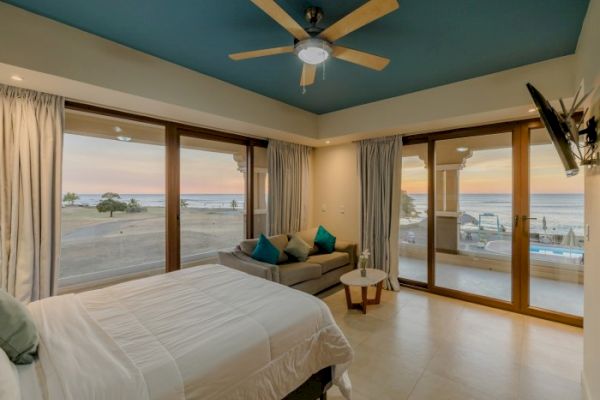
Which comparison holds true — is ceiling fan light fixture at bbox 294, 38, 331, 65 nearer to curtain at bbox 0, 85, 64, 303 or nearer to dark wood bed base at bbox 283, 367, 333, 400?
dark wood bed base at bbox 283, 367, 333, 400

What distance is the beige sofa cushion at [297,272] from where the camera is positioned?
134 inches

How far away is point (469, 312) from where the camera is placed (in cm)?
331

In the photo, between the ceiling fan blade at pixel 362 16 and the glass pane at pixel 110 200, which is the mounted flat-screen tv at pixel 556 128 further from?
the glass pane at pixel 110 200

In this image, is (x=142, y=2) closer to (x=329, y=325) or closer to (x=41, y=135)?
(x=41, y=135)

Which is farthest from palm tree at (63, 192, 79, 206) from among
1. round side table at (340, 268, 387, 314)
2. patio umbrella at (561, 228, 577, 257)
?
patio umbrella at (561, 228, 577, 257)

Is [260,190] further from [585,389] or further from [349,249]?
[585,389]

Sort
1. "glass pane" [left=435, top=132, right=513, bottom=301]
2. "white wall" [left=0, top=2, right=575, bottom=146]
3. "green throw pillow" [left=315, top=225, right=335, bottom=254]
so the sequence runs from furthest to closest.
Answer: "green throw pillow" [left=315, top=225, right=335, bottom=254] → "glass pane" [left=435, top=132, right=513, bottom=301] → "white wall" [left=0, top=2, right=575, bottom=146]

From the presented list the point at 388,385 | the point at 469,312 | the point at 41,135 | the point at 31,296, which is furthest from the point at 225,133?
the point at 469,312

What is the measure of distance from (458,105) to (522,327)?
262 cm

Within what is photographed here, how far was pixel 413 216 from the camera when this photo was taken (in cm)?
430

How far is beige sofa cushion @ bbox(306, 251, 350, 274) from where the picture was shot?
396 centimetres

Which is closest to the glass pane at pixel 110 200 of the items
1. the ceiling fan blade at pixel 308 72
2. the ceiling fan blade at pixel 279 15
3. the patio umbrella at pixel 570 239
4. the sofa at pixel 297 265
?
the sofa at pixel 297 265

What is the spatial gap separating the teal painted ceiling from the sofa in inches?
89.9

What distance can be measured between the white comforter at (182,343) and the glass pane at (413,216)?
2.87m
